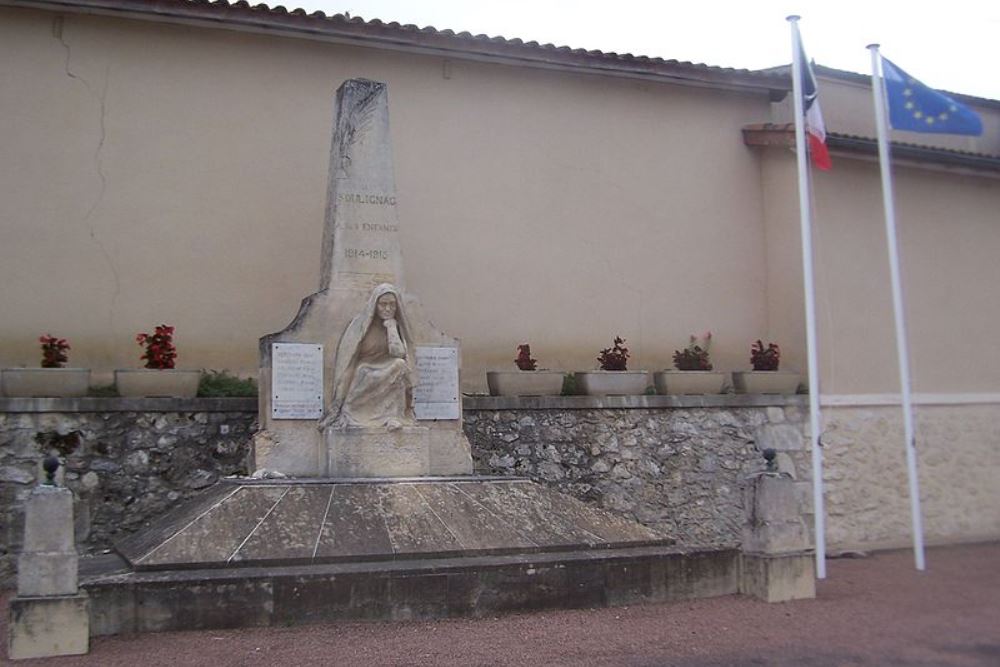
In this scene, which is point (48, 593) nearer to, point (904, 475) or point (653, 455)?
point (653, 455)

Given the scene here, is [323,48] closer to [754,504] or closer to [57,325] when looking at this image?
[57,325]

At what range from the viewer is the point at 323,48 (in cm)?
1183

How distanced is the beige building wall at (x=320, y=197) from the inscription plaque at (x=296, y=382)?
6.42ft

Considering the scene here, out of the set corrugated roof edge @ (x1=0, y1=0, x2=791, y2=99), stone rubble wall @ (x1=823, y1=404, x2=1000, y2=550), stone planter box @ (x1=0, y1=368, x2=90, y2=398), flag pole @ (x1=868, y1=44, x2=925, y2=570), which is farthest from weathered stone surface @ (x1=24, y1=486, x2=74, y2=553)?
stone rubble wall @ (x1=823, y1=404, x2=1000, y2=550)

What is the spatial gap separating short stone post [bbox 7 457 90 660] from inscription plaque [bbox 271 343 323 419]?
9.40 ft

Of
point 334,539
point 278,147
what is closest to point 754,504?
point 334,539

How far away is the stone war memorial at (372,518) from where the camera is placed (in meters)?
6.89

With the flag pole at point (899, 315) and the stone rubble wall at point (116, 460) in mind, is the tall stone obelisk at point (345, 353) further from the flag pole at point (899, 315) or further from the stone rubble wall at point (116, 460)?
the flag pole at point (899, 315)

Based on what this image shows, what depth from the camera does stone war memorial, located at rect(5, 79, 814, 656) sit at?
6895 mm

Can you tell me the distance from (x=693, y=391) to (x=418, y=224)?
362cm

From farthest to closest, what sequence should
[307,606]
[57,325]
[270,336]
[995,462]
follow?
[995,462], [57,325], [270,336], [307,606]

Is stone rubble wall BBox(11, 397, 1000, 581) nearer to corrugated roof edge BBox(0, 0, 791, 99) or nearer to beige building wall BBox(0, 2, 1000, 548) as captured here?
beige building wall BBox(0, 2, 1000, 548)

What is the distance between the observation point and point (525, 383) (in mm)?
11438

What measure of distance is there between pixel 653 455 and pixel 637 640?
5088 mm
